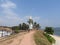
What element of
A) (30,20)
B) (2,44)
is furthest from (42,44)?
(30,20)

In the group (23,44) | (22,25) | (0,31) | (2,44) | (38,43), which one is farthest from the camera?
(22,25)

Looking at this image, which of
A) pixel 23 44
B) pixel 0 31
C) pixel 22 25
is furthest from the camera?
pixel 22 25

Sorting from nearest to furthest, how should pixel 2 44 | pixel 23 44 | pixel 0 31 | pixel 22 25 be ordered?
pixel 2 44 < pixel 23 44 < pixel 0 31 < pixel 22 25

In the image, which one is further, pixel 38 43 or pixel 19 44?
pixel 38 43

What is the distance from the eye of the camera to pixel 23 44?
1017 inches

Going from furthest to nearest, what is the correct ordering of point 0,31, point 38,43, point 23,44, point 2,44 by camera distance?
point 0,31 → point 38,43 → point 23,44 → point 2,44

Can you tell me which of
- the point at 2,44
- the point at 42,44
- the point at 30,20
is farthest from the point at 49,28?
the point at 2,44

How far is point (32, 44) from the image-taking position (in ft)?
87.4

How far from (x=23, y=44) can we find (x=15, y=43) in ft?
4.01

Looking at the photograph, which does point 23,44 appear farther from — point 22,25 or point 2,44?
point 22,25

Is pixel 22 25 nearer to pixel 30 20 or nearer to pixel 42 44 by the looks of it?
pixel 30 20

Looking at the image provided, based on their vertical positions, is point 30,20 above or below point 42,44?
above

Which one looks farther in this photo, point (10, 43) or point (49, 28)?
point (49, 28)

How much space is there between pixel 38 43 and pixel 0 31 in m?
24.8
